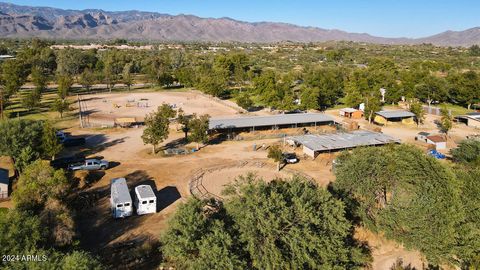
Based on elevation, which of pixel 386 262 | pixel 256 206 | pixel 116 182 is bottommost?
pixel 386 262

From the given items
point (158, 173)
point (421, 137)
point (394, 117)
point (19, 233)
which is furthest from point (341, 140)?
point (19, 233)

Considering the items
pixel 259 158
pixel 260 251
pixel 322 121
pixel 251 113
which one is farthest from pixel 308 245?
pixel 251 113

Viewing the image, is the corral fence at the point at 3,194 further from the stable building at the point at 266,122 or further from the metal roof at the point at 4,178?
the stable building at the point at 266,122

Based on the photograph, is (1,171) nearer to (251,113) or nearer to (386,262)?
(386,262)

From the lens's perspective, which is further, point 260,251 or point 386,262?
point 386,262

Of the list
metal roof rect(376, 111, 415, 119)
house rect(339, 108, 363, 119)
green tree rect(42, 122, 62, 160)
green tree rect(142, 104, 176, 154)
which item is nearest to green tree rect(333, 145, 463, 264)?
green tree rect(142, 104, 176, 154)

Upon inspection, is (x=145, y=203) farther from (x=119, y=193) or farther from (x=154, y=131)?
(x=154, y=131)

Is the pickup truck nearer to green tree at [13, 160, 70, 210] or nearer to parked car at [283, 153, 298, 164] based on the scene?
green tree at [13, 160, 70, 210]
